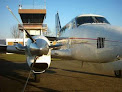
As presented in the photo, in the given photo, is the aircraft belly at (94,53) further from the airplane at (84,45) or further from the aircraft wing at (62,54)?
the aircraft wing at (62,54)

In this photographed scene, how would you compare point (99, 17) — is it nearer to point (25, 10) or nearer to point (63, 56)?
point (63, 56)

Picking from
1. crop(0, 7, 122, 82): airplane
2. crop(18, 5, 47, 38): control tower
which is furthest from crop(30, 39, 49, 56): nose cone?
crop(18, 5, 47, 38): control tower

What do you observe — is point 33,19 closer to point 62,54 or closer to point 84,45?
point 62,54

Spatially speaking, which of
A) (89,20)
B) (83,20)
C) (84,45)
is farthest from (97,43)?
(83,20)

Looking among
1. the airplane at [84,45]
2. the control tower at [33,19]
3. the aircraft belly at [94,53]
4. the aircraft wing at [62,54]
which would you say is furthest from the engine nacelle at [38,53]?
the control tower at [33,19]

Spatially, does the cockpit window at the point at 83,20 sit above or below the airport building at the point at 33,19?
below

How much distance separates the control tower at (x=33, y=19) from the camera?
2950 cm

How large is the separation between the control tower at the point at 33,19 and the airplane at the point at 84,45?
23.5m

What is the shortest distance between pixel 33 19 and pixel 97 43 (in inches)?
1027

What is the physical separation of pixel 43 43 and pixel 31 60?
1050mm

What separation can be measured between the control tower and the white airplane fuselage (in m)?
24.0

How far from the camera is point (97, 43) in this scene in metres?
5.34

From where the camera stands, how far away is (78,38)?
6.16 m

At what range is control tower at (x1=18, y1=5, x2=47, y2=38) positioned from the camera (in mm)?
29500
